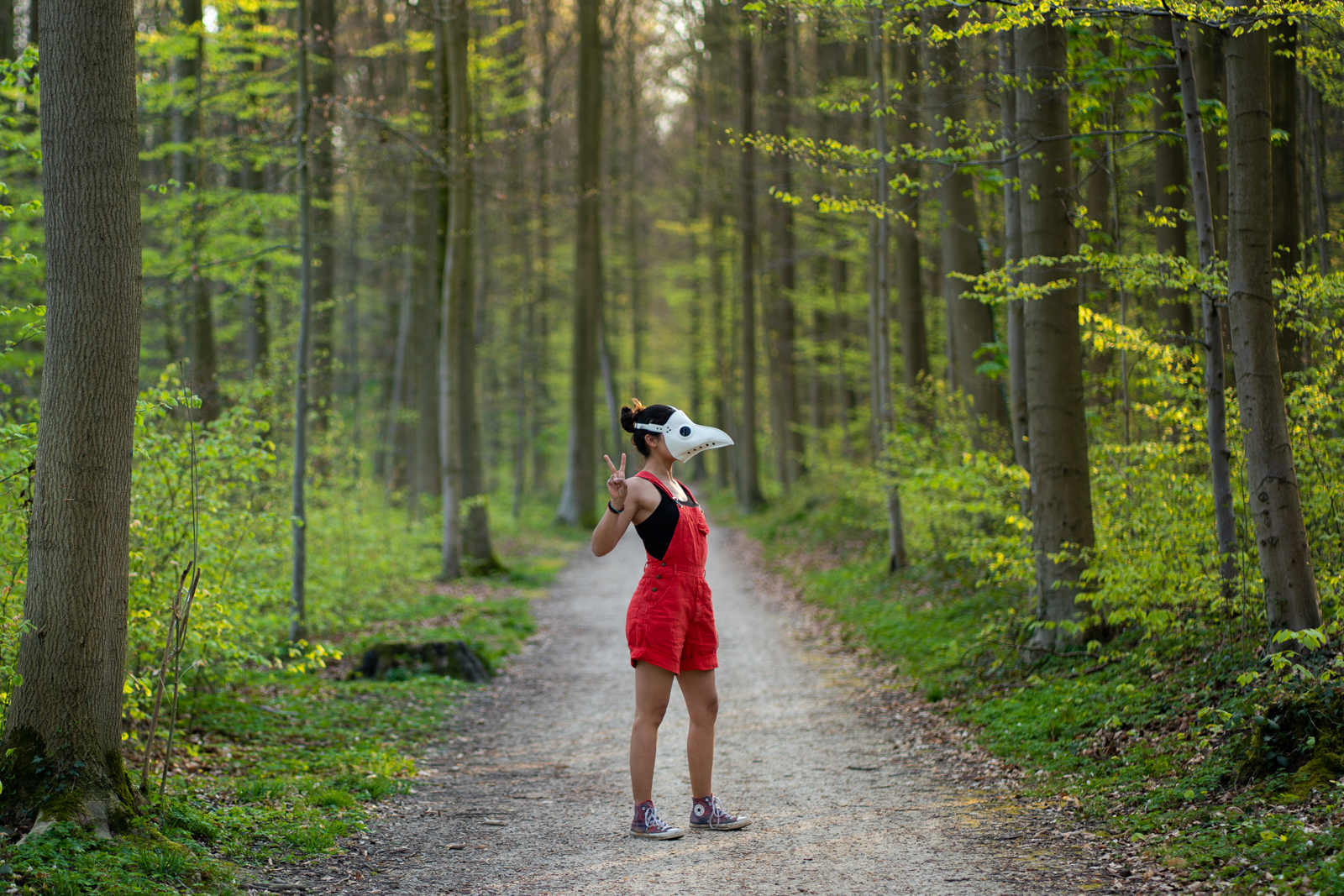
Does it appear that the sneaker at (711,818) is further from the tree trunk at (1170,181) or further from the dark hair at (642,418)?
the tree trunk at (1170,181)

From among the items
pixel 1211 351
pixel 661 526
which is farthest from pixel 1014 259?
pixel 661 526

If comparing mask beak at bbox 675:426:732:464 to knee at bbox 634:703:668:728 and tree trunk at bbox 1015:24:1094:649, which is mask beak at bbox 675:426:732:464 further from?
tree trunk at bbox 1015:24:1094:649

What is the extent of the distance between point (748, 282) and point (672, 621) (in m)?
18.7

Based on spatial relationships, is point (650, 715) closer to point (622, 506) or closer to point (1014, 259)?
point (622, 506)

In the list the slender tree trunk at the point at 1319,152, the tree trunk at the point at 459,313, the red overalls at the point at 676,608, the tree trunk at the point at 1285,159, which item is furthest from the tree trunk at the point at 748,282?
the red overalls at the point at 676,608

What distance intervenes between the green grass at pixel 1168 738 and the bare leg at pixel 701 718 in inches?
71.0

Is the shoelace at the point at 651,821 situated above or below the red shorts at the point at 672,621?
below

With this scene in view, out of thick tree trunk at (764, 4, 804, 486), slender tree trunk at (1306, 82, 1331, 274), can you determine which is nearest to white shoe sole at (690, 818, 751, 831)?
slender tree trunk at (1306, 82, 1331, 274)

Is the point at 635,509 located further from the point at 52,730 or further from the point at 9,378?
the point at 9,378

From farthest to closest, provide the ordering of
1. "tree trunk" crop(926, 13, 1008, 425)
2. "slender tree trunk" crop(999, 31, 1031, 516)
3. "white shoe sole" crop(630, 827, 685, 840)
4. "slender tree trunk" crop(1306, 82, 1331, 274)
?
"tree trunk" crop(926, 13, 1008, 425), "slender tree trunk" crop(1306, 82, 1331, 274), "slender tree trunk" crop(999, 31, 1031, 516), "white shoe sole" crop(630, 827, 685, 840)

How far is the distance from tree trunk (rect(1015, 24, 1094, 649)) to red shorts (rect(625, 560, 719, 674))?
350cm

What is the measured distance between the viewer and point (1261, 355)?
4992 millimetres

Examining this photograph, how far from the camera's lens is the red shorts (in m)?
4.43

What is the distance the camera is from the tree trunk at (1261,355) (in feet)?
16.0
